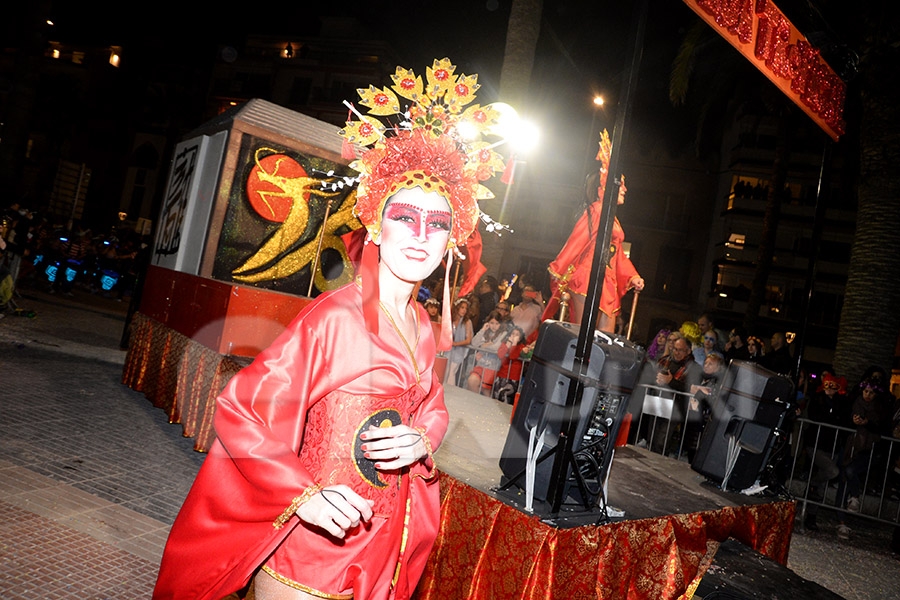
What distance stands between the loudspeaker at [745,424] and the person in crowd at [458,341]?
4068 millimetres

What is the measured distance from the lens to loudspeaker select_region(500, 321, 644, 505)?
3182 mm

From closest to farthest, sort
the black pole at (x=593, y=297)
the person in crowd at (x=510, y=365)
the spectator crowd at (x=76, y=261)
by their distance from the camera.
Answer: the black pole at (x=593, y=297) < the person in crowd at (x=510, y=365) < the spectator crowd at (x=76, y=261)

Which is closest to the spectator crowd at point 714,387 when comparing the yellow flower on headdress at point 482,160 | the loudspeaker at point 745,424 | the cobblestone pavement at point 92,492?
the cobblestone pavement at point 92,492

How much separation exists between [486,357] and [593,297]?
5.41 meters

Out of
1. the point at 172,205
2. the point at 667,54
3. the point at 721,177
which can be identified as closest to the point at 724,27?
the point at 172,205

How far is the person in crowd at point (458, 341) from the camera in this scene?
8.51m

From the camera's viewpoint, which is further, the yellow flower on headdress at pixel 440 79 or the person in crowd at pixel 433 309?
the person in crowd at pixel 433 309

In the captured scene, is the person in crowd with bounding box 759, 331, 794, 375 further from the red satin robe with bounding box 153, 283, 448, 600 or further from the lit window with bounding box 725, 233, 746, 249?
the lit window with bounding box 725, 233, 746, 249

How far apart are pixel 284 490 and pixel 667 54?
60.7 ft

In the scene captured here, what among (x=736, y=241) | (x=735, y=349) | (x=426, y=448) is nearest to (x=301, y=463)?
(x=426, y=448)

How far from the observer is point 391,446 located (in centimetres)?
176

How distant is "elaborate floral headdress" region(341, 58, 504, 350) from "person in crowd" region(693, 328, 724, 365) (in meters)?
6.31

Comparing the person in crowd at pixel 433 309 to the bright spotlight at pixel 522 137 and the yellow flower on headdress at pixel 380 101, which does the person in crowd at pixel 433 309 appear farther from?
the yellow flower on headdress at pixel 380 101

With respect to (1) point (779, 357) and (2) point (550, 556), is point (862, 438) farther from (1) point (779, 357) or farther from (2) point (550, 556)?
(2) point (550, 556)
